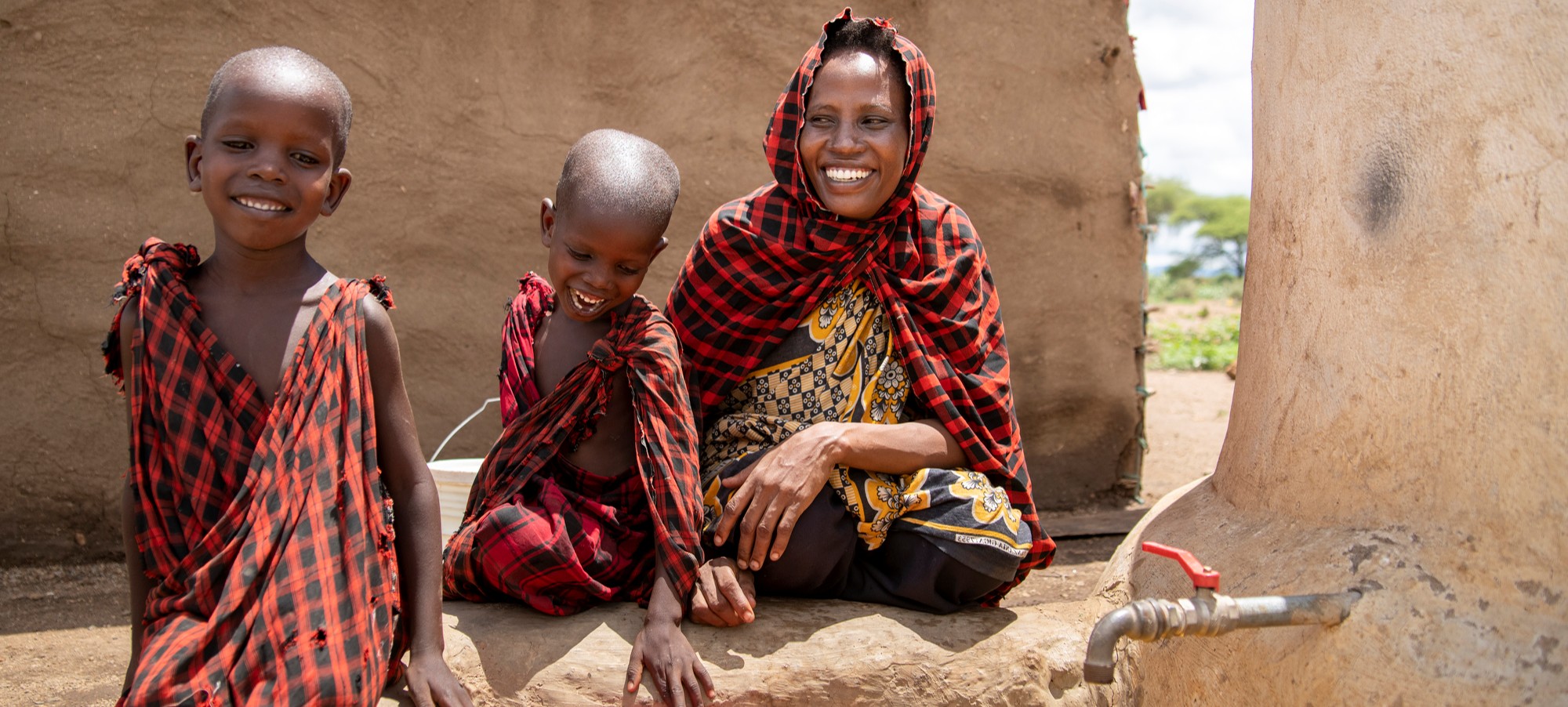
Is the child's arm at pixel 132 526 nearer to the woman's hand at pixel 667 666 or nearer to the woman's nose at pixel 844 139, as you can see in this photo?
the woman's hand at pixel 667 666

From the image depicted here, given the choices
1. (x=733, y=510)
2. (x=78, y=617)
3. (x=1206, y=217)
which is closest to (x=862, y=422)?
(x=733, y=510)

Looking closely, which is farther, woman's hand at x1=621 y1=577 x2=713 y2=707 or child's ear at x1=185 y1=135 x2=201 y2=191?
woman's hand at x1=621 y1=577 x2=713 y2=707

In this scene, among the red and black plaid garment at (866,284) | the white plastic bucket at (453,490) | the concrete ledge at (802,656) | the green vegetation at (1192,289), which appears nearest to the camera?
the concrete ledge at (802,656)

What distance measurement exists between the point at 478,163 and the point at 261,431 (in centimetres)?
216

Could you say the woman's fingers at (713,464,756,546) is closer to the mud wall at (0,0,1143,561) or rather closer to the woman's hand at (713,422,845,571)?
the woman's hand at (713,422,845,571)

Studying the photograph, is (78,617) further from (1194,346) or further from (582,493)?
(1194,346)

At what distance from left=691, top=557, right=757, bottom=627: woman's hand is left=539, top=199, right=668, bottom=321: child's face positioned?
0.56 metres

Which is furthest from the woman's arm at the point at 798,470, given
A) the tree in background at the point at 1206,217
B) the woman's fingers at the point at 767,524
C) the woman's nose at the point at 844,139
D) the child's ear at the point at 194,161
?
the tree in background at the point at 1206,217

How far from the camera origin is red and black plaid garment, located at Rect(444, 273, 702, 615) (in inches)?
87.0

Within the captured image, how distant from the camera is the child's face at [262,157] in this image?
1835 millimetres

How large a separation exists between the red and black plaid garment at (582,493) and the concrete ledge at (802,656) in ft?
0.29

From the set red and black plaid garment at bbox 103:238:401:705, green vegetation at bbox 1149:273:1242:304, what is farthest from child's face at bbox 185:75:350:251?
green vegetation at bbox 1149:273:1242:304

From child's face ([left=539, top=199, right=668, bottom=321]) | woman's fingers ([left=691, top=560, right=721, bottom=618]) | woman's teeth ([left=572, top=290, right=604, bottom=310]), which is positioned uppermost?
child's face ([left=539, top=199, right=668, bottom=321])

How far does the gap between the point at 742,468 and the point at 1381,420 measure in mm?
1199
